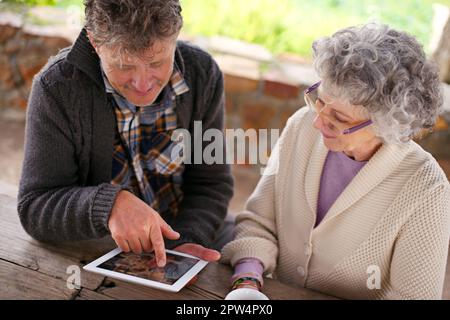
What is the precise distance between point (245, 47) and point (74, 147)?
7.44 ft

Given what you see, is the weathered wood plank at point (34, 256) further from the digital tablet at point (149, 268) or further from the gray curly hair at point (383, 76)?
the gray curly hair at point (383, 76)

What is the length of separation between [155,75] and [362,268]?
88cm

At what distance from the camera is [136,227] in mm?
1449

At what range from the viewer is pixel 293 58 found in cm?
377

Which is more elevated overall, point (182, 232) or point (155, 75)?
point (155, 75)

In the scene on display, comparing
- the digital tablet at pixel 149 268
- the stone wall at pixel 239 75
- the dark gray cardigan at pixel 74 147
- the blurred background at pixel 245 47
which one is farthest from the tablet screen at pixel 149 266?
the stone wall at pixel 239 75

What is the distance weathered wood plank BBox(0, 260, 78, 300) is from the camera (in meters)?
1.35

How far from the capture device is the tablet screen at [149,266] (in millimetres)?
1429

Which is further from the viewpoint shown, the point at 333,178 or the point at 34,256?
the point at 333,178

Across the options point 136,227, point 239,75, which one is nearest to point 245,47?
point 239,75

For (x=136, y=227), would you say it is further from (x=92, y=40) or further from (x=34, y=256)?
(x=92, y=40)

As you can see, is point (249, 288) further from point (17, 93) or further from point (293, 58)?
point (17, 93)

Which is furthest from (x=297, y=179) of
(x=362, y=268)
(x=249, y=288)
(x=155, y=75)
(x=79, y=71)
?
(x=79, y=71)

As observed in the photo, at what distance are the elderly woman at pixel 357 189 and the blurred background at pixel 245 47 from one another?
1.44 meters
